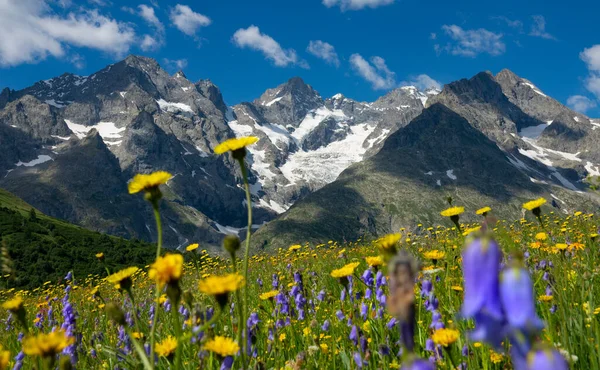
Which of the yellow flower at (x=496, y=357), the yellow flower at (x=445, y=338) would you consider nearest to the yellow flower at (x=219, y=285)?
the yellow flower at (x=445, y=338)

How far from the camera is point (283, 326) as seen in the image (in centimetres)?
496

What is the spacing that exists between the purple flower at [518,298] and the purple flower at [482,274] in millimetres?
42

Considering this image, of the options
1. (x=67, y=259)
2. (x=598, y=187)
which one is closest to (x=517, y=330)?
(x=598, y=187)

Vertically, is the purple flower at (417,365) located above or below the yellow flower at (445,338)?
above

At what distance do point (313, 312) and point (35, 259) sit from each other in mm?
58315

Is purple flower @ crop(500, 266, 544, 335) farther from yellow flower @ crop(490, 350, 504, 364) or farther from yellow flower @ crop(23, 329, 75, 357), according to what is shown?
yellow flower @ crop(490, 350, 504, 364)

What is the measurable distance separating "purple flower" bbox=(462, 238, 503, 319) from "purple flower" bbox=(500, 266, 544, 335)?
0.14 ft

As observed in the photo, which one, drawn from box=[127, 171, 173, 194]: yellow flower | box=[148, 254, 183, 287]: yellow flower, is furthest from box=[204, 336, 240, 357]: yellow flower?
box=[127, 171, 173, 194]: yellow flower

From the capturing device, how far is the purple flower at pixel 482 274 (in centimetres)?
96

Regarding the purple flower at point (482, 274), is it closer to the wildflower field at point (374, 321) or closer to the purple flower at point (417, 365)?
the wildflower field at point (374, 321)

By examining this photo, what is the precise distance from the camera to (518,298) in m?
0.91

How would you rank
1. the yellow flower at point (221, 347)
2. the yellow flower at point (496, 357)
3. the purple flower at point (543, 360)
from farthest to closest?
the yellow flower at point (496, 357)
the yellow flower at point (221, 347)
the purple flower at point (543, 360)

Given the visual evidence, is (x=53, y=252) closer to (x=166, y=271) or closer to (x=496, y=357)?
(x=496, y=357)

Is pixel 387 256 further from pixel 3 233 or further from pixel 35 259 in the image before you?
pixel 3 233
